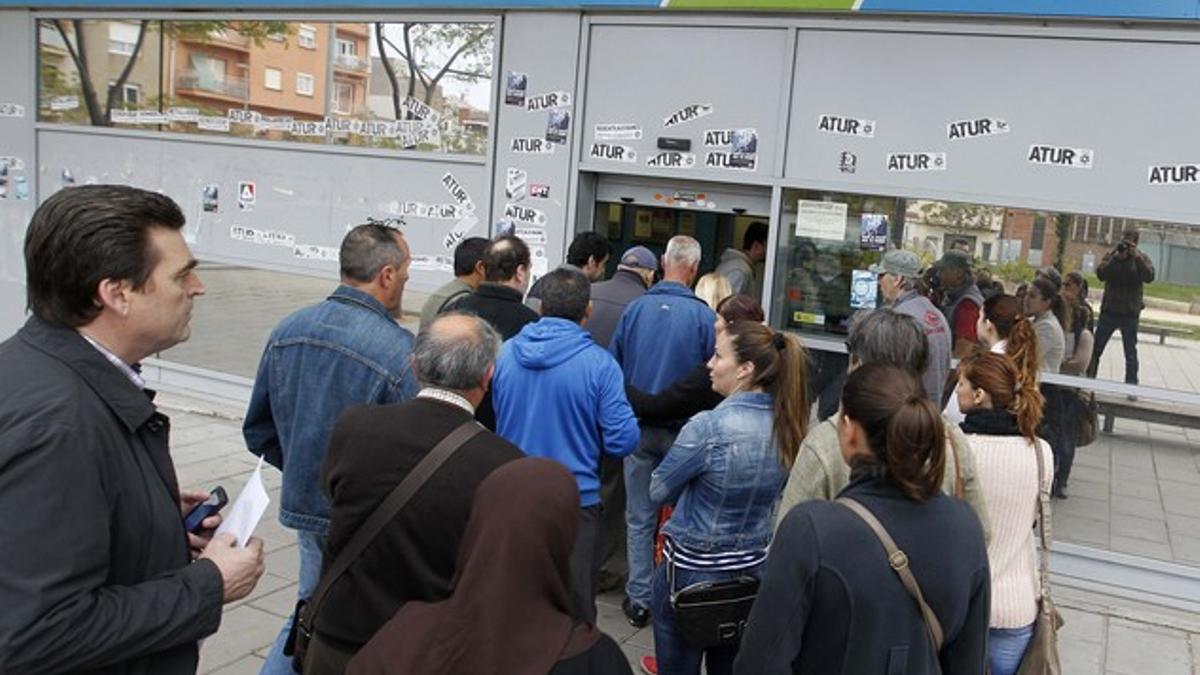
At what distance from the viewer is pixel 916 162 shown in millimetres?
5852

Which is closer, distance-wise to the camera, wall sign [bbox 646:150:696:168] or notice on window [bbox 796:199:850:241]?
notice on window [bbox 796:199:850:241]

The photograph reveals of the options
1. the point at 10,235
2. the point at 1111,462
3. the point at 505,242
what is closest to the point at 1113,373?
the point at 1111,462

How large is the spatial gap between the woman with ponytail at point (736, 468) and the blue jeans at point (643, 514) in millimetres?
1444

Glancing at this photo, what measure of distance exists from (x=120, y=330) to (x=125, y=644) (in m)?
0.61

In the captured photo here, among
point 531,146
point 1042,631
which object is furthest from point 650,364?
point 531,146

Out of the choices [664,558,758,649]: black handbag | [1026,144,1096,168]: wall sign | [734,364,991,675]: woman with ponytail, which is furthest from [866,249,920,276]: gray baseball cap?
[734,364,991,675]: woman with ponytail

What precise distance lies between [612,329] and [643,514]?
1.05 meters

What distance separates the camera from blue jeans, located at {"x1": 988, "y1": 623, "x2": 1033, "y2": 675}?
10.7ft

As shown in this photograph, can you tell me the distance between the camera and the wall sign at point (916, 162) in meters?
5.80

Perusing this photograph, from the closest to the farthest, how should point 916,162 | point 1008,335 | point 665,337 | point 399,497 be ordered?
point 399,497, point 1008,335, point 665,337, point 916,162

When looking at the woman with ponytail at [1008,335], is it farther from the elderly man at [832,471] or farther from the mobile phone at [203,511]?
the mobile phone at [203,511]

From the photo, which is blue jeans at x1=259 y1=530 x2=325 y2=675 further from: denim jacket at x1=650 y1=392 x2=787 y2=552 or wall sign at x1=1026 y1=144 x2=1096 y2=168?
wall sign at x1=1026 y1=144 x2=1096 y2=168

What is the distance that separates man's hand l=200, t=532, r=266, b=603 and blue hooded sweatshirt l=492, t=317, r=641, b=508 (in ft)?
6.25

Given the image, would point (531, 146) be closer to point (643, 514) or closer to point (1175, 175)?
point (643, 514)
